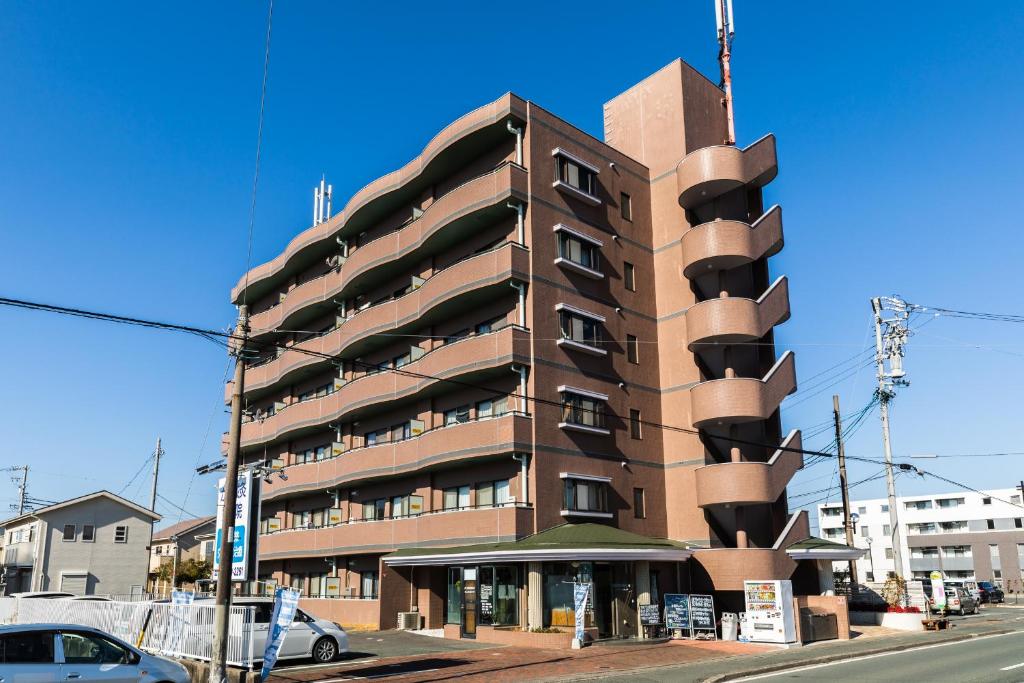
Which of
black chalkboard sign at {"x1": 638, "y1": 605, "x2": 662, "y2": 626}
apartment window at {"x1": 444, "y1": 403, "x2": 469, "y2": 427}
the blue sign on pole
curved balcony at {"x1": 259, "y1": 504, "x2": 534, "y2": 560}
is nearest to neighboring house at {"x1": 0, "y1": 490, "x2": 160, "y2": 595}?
curved balcony at {"x1": 259, "y1": 504, "x2": 534, "y2": 560}

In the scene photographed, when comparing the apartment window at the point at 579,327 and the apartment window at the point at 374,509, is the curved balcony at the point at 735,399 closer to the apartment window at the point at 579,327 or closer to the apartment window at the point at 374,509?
the apartment window at the point at 579,327

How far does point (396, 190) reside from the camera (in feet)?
146

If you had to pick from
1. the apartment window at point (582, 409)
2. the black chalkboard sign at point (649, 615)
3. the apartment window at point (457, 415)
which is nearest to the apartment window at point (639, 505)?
the apartment window at point (582, 409)

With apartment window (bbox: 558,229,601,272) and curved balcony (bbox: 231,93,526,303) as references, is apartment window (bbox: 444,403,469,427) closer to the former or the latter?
apartment window (bbox: 558,229,601,272)

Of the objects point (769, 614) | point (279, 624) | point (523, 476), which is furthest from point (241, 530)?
point (769, 614)

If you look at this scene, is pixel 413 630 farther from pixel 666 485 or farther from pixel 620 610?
pixel 666 485

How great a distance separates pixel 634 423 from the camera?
1513 inches

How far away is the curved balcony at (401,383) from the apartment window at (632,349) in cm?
659

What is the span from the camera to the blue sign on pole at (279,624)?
18594 mm

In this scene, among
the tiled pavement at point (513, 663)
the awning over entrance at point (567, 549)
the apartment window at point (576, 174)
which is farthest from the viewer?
the apartment window at point (576, 174)

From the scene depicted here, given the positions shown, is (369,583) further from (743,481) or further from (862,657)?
(862,657)

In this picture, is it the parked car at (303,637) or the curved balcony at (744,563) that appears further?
the curved balcony at (744,563)

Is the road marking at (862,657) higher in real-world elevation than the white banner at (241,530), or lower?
lower

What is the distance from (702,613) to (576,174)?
19835mm
